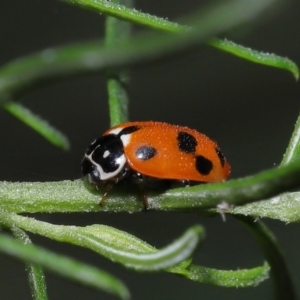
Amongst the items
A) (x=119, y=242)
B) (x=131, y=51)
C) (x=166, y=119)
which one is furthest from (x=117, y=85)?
(x=166, y=119)

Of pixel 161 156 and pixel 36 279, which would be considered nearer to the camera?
pixel 36 279

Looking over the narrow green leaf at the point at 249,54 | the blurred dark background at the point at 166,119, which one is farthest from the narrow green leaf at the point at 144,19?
the blurred dark background at the point at 166,119

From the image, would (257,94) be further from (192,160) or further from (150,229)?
(192,160)

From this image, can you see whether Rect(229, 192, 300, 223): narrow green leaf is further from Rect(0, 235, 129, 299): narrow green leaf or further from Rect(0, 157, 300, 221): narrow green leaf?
Rect(0, 235, 129, 299): narrow green leaf

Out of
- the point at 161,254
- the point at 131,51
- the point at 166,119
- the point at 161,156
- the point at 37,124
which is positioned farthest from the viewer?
the point at 166,119

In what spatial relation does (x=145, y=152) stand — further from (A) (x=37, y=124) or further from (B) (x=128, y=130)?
(A) (x=37, y=124)

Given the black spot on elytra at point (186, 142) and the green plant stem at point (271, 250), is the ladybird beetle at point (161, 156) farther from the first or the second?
the green plant stem at point (271, 250)
